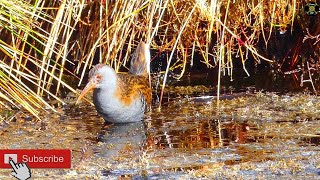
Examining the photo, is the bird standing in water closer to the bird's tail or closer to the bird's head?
the bird's head

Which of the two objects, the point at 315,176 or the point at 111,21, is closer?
the point at 315,176

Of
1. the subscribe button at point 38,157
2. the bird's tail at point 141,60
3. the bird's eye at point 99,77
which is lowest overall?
the subscribe button at point 38,157

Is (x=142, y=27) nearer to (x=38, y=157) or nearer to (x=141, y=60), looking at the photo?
(x=141, y=60)

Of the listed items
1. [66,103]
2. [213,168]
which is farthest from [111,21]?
[213,168]

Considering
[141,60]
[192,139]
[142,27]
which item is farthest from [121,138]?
[142,27]

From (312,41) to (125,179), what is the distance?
4082 mm

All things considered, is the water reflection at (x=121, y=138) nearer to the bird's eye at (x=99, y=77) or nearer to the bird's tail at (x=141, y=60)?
the bird's eye at (x=99, y=77)

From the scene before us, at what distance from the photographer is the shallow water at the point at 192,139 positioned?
18.0ft

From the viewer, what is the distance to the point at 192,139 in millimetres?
6473

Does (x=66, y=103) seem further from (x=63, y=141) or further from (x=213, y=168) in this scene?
(x=213, y=168)

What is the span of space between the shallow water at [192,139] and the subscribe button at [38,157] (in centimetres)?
9

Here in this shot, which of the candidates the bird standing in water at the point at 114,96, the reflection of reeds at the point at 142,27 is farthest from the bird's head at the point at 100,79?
the reflection of reeds at the point at 142,27

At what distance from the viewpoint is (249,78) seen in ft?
29.6

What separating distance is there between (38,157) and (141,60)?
2.41 metres
